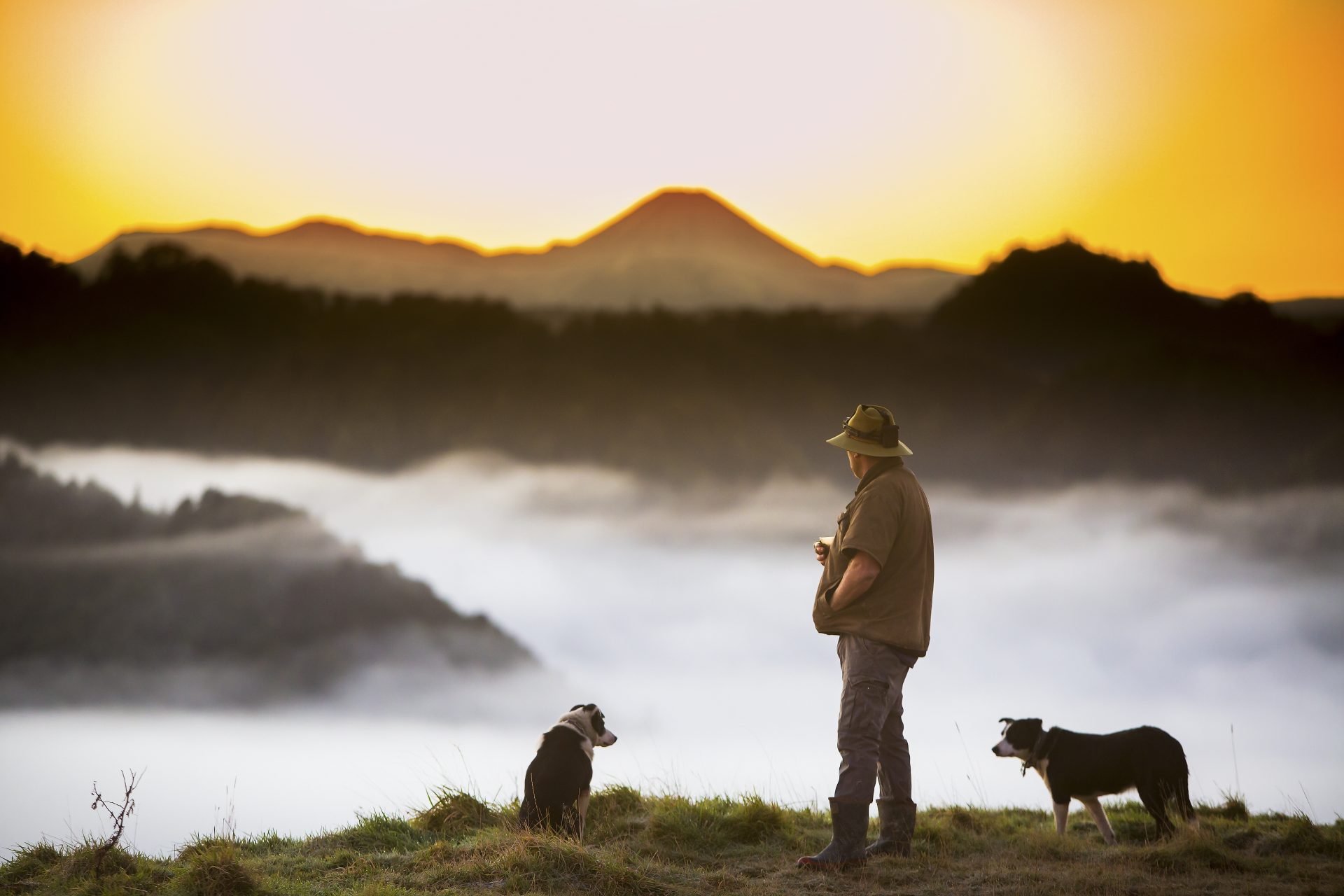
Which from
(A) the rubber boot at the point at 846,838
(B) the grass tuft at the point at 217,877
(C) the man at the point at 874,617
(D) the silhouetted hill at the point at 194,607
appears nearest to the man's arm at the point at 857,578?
(C) the man at the point at 874,617

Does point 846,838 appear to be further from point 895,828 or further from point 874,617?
point 874,617

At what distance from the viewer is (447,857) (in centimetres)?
755

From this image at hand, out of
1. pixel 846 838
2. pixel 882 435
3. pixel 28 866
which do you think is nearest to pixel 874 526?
pixel 882 435

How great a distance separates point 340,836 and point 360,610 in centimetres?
13757

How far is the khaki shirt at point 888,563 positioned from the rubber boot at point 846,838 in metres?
1.10

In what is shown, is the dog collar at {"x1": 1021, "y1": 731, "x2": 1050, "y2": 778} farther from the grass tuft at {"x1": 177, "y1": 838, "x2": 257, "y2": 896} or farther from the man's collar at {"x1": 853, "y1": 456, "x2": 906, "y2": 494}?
the grass tuft at {"x1": 177, "y1": 838, "x2": 257, "y2": 896}

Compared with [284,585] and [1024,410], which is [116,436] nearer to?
[284,585]

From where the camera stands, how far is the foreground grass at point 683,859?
683 cm

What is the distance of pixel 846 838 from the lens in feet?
22.9

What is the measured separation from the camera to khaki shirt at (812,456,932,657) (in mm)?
7168

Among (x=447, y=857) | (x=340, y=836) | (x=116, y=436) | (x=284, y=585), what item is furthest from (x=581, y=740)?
(x=116, y=436)

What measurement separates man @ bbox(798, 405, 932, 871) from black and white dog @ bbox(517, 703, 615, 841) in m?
1.82

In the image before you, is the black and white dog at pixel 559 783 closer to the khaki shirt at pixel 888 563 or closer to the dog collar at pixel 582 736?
the dog collar at pixel 582 736

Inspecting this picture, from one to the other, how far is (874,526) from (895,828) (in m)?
2.24
